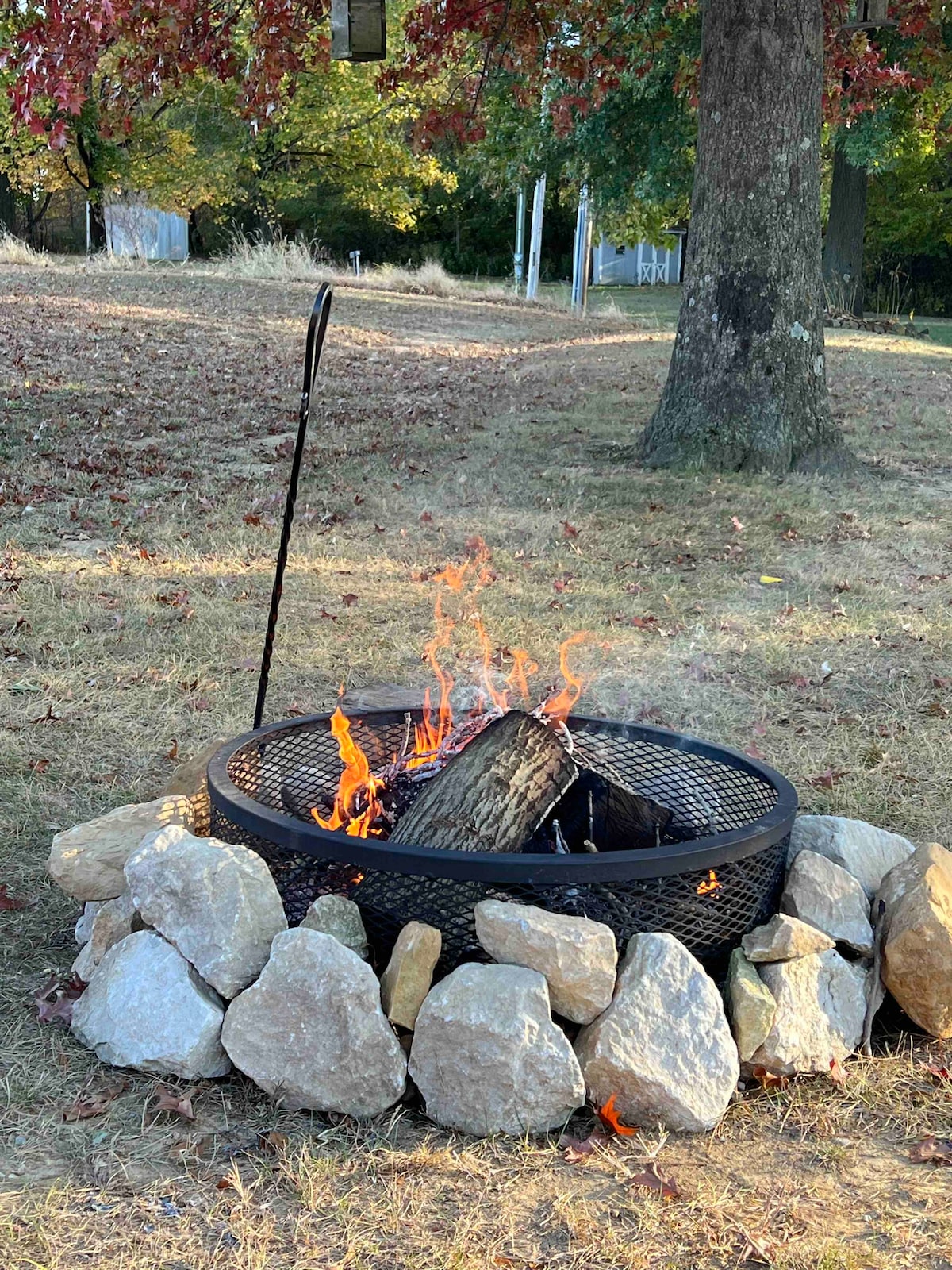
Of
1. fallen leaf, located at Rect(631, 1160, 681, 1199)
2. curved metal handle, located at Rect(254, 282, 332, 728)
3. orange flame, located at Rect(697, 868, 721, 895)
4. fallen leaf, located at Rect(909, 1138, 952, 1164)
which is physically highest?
curved metal handle, located at Rect(254, 282, 332, 728)

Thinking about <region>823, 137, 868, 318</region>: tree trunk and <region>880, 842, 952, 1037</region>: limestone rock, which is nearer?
<region>880, 842, 952, 1037</region>: limestone rock

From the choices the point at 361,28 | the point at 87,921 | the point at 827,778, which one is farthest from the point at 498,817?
the point at 361,28

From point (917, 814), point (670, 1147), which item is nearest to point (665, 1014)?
point (670, 1147)

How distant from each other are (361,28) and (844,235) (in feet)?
64.2

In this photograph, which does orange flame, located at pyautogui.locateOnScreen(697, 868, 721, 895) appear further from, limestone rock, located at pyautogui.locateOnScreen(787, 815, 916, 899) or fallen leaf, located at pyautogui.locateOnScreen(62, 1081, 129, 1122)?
fallen leaf, located at pyautogui.locateOnScreen(62, 1081, 129, 1122)

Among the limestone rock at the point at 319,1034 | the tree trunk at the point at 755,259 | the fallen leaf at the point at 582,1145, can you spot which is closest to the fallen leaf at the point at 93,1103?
the limestone rock at the point at 319,1034

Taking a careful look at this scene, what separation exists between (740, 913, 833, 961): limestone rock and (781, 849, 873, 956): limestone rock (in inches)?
3.6

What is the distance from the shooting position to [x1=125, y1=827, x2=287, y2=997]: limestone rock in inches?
107

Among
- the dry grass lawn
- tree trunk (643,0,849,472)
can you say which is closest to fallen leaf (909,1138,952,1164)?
the dry grass lawn

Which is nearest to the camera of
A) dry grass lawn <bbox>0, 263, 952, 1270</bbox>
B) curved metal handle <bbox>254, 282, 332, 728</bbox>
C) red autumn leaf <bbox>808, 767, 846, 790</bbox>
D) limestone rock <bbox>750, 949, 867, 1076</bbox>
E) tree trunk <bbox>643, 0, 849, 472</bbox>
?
dry grass lawn <bbox>0, 263, 952, 1270</bbox>

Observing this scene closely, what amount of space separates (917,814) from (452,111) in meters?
7.06

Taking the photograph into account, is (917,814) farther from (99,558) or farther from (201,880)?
(99,558)

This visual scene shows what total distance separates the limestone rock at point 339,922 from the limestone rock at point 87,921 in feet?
2.48

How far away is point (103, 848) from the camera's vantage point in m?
3.27
